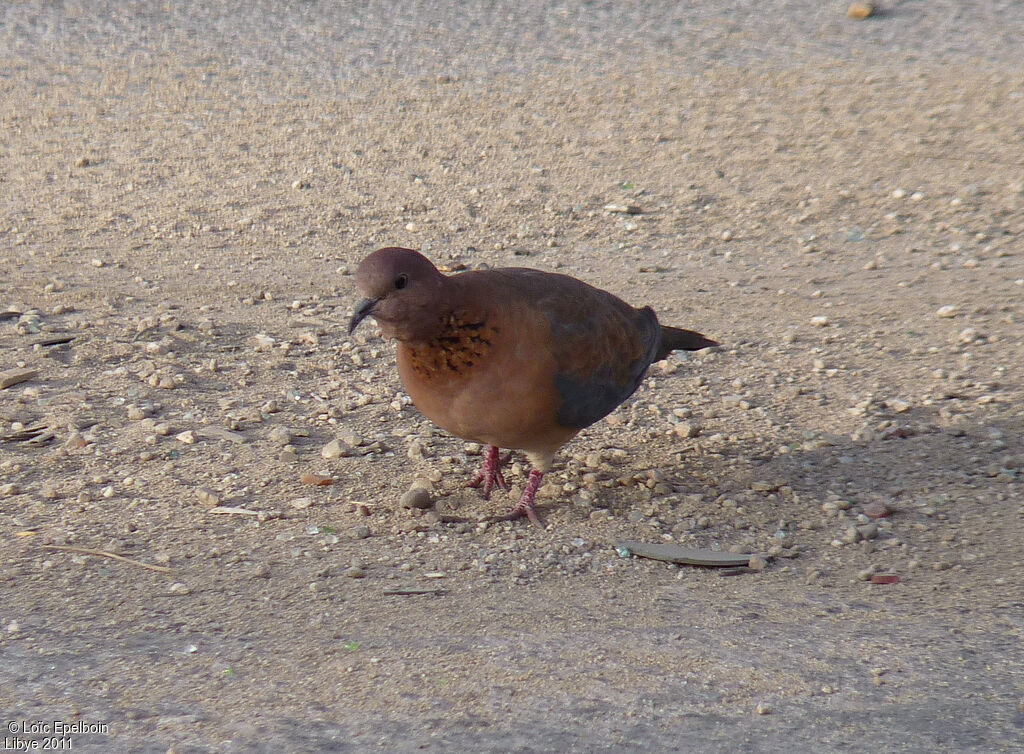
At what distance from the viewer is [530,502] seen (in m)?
4.06

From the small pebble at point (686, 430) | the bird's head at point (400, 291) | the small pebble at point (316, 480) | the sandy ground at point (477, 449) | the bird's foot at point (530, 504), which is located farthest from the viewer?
the small pebble at point (686, 430)

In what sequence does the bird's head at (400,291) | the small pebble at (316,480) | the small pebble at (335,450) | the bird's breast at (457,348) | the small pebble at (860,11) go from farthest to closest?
the small pebble at (860,11) → the small pebble at (335,450) → the small pebble at (316,480) → the bird's breast at (457,348) → the bird's head at (400,291)

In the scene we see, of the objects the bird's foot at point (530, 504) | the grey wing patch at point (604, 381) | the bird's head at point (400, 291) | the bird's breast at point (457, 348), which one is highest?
the bird's head at point (400, 291)

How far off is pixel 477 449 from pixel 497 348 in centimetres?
103

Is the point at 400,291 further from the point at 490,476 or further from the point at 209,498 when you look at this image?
the point at 209,498

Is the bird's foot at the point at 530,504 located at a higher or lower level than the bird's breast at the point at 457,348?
lower

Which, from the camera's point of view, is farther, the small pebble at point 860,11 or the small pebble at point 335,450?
the small pebble at point 860,11

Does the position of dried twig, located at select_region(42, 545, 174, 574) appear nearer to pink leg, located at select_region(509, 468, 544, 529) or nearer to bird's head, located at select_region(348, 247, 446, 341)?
bird's head, located at select_region(348, 247, 446, 341)

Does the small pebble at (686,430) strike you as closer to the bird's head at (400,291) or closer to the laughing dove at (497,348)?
the laughing dove at (497,348)

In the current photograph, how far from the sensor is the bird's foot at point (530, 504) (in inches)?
158

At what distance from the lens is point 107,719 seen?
2822 mm

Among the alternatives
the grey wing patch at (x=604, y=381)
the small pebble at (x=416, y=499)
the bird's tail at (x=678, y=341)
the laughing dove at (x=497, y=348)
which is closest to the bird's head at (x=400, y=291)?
the laughing dove at (x=497, y=348)

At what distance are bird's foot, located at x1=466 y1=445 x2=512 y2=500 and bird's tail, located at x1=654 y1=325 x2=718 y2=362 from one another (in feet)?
2.44

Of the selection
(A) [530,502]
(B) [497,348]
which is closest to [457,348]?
(B) [497,348]
